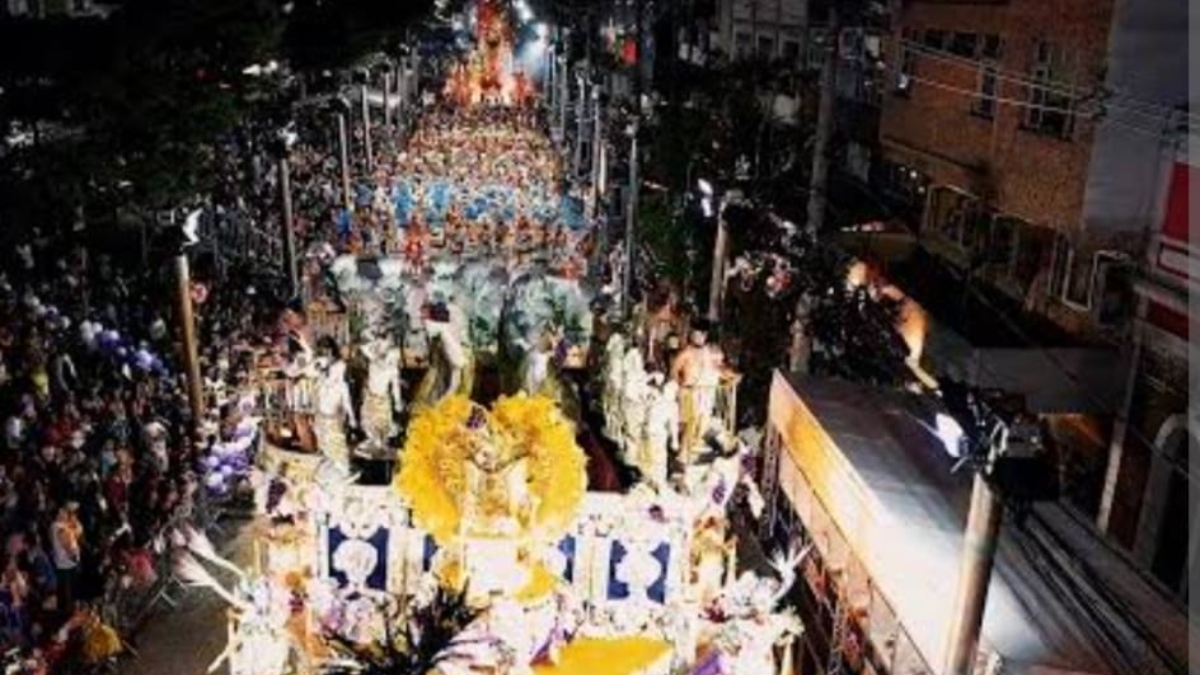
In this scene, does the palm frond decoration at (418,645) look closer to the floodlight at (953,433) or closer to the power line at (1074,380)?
the floodlight at (953,433)

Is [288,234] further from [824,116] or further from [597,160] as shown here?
[597,160]

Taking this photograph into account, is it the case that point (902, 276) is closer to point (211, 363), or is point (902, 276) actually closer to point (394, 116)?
point (211, 363)

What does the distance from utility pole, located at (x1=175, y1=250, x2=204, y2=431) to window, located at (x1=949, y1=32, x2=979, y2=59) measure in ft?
49.0

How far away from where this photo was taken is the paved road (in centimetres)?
1326

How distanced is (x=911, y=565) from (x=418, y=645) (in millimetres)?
4512

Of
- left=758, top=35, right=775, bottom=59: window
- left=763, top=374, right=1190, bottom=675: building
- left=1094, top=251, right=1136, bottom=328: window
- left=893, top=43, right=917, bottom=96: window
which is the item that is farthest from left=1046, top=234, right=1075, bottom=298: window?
left=758, top=35, right=775, bottom=59: window

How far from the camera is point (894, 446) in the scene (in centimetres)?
1395

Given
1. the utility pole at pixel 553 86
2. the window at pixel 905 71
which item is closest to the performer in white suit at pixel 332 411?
the window at pixel 905 71

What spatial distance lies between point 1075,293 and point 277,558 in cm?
1311

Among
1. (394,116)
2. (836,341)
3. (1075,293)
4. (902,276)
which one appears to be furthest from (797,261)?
(394,116)

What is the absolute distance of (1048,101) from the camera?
20.0 meters

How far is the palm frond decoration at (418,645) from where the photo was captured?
31.7 ft

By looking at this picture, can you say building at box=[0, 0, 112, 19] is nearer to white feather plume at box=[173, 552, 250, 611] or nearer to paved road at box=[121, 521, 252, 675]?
white feather plume at box=[173, 552, 250, 611]

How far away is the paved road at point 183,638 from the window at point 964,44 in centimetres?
1694
